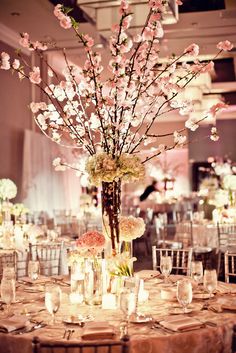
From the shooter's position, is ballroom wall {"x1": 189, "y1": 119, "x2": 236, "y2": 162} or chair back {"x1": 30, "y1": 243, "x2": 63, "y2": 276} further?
ballroom wall {"x1": 189, "y1": 119, "x2": 236, "y2": 162}

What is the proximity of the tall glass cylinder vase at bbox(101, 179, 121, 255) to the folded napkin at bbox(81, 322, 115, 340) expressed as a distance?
73 cm

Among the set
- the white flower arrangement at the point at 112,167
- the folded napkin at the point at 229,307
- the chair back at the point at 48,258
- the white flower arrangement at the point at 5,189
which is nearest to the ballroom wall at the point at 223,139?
the white flower arrangement at the point at 5,189

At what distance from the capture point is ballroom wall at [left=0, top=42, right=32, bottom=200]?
9.61m

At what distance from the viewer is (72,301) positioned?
3.34 meters

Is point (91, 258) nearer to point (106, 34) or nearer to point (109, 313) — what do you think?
point (109, 313)

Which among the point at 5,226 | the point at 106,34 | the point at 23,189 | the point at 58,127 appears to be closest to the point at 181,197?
the point at 23,189

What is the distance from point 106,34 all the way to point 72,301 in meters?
5.41

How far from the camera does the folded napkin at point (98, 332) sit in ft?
8.59

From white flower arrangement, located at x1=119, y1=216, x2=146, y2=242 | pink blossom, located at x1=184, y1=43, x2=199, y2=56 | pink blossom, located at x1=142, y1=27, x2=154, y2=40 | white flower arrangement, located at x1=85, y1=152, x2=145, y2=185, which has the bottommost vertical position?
white flower arrangement, located at x1=119, y1=216, x2=146, y2=242

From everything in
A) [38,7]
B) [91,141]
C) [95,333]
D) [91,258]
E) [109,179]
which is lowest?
[95,333]

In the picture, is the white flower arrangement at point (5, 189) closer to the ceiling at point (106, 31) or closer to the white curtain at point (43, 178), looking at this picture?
the ceiling at point (106, 31)

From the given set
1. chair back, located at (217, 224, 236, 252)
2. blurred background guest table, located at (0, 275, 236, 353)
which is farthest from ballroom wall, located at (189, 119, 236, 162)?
blurred background guest table, located at (0, 275, 236, 353)

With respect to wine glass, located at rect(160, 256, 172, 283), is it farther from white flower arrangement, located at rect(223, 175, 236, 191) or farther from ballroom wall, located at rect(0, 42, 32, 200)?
ballroom wall, located at rect(0, 42, 32, 200)

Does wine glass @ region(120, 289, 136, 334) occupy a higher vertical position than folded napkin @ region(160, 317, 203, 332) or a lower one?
higher
